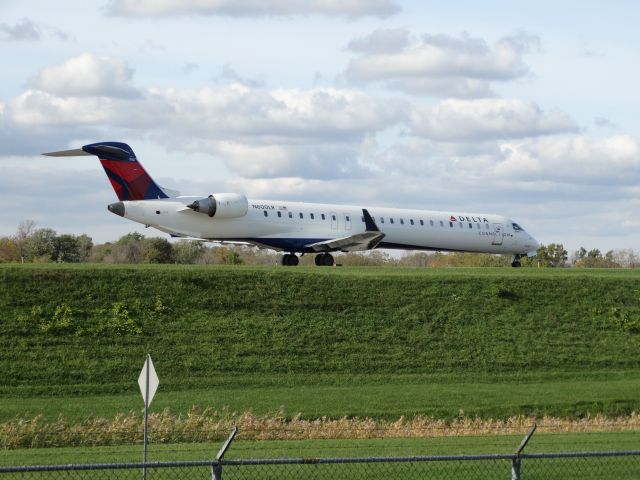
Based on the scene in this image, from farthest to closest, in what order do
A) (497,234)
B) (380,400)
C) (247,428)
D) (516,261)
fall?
(516,261) → (497,234) → (380,400) → (247,428)

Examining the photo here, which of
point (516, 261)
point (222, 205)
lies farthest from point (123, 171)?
point (516, 261)

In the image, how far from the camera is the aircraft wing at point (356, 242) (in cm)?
4481

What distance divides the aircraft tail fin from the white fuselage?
78cm

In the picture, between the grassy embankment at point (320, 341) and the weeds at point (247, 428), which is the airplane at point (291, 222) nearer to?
the grassy embankment at point (320, 341)

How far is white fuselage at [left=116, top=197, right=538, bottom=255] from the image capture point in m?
42.0

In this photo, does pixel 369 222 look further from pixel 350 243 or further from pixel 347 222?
pixel 350 243

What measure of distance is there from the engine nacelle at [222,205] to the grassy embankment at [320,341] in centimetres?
536

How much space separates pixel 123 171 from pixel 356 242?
1028 centimetres

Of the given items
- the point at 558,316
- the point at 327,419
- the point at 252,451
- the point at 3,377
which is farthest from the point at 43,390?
the point at 558,316

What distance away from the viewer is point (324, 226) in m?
45.5

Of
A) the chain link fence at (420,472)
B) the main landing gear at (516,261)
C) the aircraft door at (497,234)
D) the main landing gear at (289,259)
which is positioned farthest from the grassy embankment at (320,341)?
the main landing gear at (516,261)

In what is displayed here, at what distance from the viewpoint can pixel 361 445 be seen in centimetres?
1961

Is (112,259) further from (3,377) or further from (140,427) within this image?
(140,427)

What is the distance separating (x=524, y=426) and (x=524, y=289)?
1399 cm
